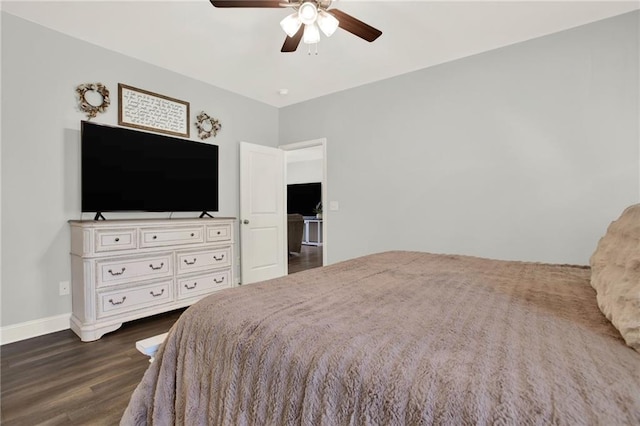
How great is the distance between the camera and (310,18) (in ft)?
6.46

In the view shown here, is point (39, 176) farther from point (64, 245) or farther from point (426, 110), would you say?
point (426, 110)

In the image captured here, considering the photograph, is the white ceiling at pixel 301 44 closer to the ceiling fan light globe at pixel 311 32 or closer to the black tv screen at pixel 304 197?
the ceiling fan light globe at pixel 311 32

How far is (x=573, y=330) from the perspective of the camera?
80 centimetres

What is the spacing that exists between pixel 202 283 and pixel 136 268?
0.69 meters

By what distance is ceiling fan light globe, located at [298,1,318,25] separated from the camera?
1.91 metres

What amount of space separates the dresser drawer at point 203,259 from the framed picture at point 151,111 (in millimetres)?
1408

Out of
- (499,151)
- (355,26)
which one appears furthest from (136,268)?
(499,151)

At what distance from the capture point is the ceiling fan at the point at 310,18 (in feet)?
6.25

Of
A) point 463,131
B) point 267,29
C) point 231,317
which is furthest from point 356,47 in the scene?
point 231,317

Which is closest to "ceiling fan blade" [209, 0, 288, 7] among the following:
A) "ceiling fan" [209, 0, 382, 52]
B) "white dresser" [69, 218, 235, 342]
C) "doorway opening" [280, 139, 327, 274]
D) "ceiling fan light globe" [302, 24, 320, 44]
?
"ceiling fan" [209, 0, 382, 52]

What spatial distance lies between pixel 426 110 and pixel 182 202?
2.94 metres

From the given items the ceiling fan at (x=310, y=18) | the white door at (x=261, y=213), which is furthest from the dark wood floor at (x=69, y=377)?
the ceiling fan at (x=310, y=18)

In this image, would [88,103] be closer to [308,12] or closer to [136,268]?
[136,268]

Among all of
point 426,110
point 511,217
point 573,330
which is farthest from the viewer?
point 426,110
